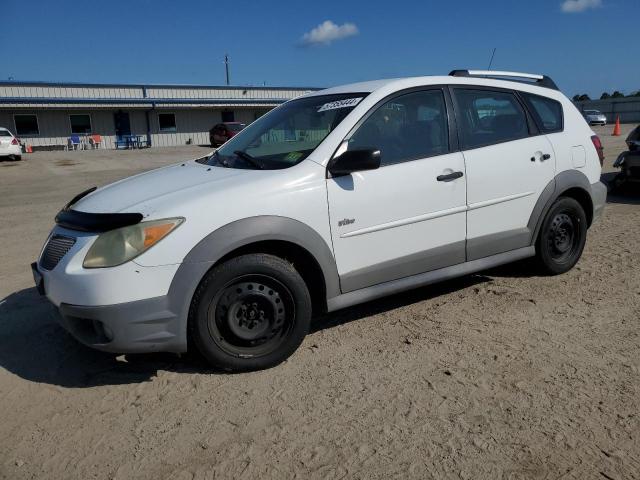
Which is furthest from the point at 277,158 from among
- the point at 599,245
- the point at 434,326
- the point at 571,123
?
the point at 599,245

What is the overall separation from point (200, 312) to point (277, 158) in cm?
123

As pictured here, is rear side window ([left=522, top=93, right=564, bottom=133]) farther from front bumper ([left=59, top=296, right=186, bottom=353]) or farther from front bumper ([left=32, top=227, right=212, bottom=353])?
front bumper ([left=59, top=296, right=186, bottom=353])

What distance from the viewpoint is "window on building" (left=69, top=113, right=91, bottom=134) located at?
112 ft

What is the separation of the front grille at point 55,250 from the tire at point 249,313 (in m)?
0.83

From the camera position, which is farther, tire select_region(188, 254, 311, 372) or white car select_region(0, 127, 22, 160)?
white car select_region(0, 127, 22, 160)

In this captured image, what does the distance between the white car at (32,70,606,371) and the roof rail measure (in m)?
0.04

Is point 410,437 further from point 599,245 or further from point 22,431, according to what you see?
point 599,245

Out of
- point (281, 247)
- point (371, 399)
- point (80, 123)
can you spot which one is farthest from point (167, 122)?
point (371, 399)

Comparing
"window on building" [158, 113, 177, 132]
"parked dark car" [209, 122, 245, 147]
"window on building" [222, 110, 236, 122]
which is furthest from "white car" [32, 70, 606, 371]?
"window on building" [222, 110, 236, 122]

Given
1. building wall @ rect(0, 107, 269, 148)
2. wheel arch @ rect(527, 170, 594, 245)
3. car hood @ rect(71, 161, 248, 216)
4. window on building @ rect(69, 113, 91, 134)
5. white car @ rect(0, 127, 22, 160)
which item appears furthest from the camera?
window on building @ rect(69, 113, 91, 134)

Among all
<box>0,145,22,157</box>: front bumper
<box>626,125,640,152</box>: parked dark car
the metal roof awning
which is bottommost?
<box>626,125,640,152</box>: parked dark car

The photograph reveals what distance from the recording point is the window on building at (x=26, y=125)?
32688 millimetres

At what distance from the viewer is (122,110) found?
3559cm

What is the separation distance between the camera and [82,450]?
2.59m
